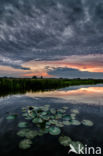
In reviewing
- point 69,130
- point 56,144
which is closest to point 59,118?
point 69,130

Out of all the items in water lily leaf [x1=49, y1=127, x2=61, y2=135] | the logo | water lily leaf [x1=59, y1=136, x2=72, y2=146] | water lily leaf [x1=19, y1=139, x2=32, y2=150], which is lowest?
the logo

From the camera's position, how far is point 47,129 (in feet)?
11.4

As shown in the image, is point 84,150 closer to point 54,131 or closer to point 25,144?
point 54,131

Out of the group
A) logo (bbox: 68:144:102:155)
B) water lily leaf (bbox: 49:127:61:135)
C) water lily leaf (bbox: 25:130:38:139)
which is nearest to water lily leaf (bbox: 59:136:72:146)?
logo (bbox: 68:144:102:155)

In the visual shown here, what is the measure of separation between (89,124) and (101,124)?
2.16 feet

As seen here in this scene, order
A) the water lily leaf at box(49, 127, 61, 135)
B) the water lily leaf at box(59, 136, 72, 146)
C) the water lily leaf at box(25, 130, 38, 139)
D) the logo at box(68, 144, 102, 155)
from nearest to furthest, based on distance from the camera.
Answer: the logo at box(68, 144, 102, 155)
the water lily leaf at box(59, 136, 72, 146)
the water lily leaf at box(25, 130, 38, 139)
the water lily leaf at box(49, 127, 61, 135)

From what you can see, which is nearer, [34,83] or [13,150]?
[13,150]

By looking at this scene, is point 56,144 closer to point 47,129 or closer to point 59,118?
point 47,129

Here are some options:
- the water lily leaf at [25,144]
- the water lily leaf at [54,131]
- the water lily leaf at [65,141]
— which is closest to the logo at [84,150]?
the water lily leaf at [65,141]

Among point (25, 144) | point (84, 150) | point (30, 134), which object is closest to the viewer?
point (84, 150)

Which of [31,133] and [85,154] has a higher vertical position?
[31,133]

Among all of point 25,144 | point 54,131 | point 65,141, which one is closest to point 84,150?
point 65,141

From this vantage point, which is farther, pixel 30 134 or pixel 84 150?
pixel 30 134

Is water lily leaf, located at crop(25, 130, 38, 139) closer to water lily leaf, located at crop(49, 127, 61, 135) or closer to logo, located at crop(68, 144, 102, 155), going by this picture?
water lily leaf, located at crop(49, 127, 61, 135)
